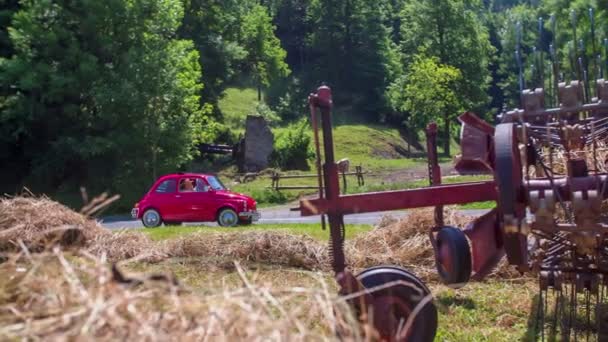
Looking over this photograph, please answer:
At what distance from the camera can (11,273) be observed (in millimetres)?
3162

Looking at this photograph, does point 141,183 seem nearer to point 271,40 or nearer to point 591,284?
point 591,284

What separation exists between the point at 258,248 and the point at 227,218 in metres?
8.52

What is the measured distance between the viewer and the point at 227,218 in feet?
69.4

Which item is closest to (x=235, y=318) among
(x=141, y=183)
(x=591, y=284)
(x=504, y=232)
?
(x=504, y=232)

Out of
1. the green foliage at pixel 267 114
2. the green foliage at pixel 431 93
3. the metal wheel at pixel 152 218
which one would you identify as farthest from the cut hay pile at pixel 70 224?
the green foliage at pixel 267 114

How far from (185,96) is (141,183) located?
3945 mm

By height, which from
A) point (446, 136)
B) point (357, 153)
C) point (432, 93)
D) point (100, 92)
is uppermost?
point (432, 93)

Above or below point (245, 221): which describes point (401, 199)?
above

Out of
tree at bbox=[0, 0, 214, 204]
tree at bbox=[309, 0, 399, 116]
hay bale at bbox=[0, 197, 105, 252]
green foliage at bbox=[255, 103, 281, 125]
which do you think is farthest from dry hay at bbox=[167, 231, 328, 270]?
tree at bbox=[309, 0, 399, 116]

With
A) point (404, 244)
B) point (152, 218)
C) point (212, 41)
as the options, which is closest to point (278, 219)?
point (152, 218)

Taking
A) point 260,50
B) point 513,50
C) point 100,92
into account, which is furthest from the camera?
point 260,50

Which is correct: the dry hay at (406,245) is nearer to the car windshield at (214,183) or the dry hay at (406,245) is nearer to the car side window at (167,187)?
the car windshield at (214,183)

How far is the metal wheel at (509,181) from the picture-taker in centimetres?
556

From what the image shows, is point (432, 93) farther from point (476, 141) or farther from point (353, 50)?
point (476, 141)
